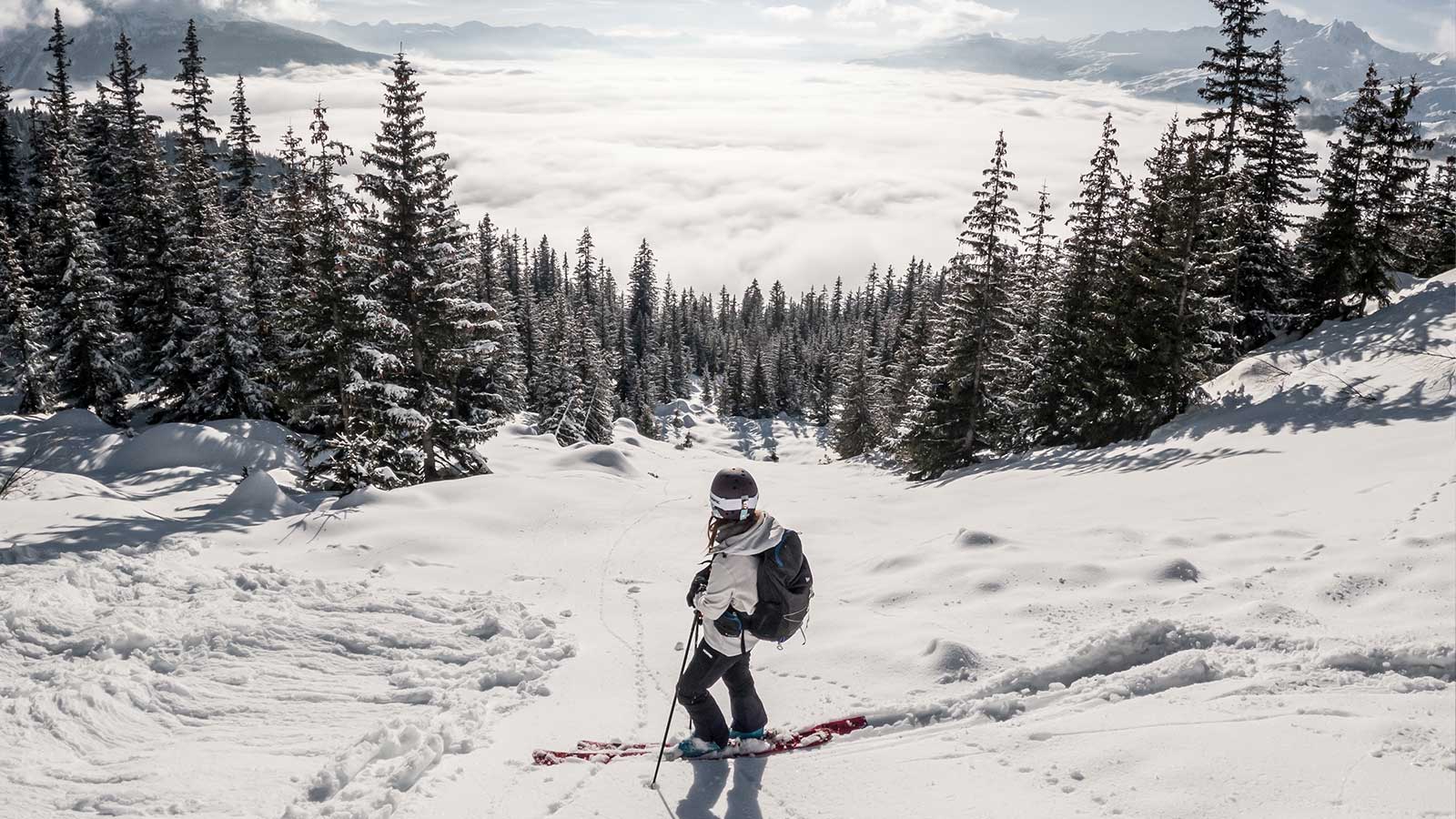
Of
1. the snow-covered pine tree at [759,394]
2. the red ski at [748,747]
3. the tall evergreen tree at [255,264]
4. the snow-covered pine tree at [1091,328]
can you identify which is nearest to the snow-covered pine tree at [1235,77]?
the snow-covered pine tree at [1091,328]

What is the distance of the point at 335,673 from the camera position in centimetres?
759

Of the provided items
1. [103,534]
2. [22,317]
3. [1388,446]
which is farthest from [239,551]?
[22,317]

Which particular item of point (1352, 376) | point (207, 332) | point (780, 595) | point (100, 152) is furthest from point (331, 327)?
point (100, 152)

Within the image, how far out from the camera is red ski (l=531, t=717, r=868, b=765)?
588 centimetres

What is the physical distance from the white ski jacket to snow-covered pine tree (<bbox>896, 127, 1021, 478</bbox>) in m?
21.3

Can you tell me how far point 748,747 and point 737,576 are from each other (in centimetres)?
154

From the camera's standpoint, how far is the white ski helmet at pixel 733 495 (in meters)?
5.37

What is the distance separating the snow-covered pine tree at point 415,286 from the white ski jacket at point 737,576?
679 inches

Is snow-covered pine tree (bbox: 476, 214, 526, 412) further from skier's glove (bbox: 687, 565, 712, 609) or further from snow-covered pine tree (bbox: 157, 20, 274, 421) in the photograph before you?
skier's glove (bbox: 687, 565, 712, 609)

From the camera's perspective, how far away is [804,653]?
787 centimetres

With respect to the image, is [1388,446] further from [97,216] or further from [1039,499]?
[97,216]

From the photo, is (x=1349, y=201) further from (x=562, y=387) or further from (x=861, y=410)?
(x=562, y=387)

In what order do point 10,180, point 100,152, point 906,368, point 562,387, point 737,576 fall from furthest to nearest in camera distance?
point 10,180, point 562,387, point 100,152, point 906,368, point 737,576

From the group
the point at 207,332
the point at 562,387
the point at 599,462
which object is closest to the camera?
the point at 599,462
